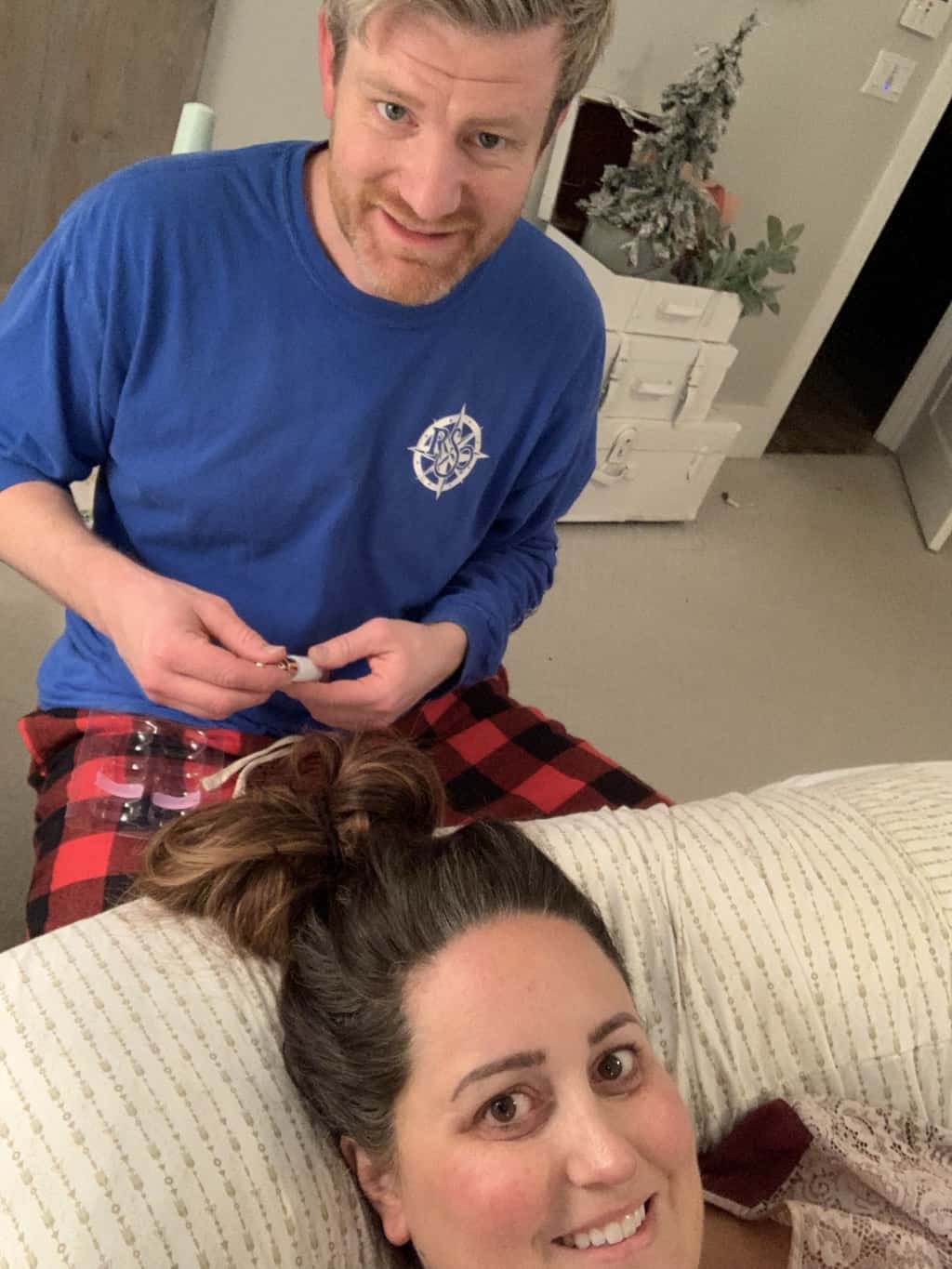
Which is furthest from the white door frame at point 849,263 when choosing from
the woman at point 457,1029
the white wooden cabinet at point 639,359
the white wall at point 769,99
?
the woman at point 457,1029

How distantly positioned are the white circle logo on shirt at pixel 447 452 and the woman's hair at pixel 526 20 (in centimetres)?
31

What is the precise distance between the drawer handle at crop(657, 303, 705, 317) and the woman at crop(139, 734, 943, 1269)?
1799 millimetres

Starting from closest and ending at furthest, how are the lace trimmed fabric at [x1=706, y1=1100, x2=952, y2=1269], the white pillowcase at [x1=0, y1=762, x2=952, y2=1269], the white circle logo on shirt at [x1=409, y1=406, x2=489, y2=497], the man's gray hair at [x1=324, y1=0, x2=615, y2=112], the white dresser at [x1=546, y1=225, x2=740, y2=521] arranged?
1. the white pillowcase at [x1=0, y1=762, x2=952, y2=1269]
2. the man's gray hair at [x1=324, y1=0, x2=615, y2=112]
3. the lace trimmed fabric at [x1=706, y1=1100, x2=952, y2=1269]
4. the white circle logo on shirt at [x1=409, y1=406, x2=489, y2=497]
5. the white dresser at [x1=546, y1=225, x2=740, y2=521]

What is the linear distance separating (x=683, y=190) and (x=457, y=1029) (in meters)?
2.09

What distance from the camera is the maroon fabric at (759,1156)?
0.94m

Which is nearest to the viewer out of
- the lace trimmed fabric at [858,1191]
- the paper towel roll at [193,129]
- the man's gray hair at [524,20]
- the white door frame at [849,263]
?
the man's gray hair at [524,20]

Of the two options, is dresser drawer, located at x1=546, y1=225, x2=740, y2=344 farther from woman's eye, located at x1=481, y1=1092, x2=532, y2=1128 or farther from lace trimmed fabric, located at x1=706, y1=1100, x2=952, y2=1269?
woman's eye, located at x1=481, y1=1092, x2=532, y2=1128

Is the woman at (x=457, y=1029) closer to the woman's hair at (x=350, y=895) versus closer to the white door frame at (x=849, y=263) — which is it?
the woman's hair at (x=350, y=895)

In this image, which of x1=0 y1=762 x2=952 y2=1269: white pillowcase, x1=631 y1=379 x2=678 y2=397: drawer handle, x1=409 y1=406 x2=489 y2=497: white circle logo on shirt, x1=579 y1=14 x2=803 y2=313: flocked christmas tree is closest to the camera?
x1=0 y1=762 x2=952 y2=1269: white pillowcase

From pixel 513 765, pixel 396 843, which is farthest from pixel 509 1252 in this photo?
pixel 513 765

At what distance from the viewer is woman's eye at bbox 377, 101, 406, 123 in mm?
825

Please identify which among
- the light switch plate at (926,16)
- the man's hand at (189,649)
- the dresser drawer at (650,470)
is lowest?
the dresser drawer at (650,470)

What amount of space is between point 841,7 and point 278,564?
2.51 meters

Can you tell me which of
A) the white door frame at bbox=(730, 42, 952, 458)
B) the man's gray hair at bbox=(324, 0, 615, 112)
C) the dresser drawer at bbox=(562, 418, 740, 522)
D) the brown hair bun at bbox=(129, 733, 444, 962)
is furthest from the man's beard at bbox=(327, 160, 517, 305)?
the white door frame at bbox=(730, 42, 952, 458)
